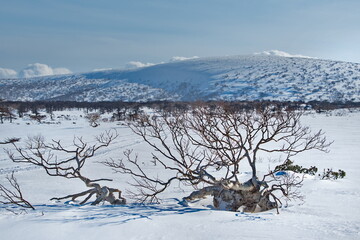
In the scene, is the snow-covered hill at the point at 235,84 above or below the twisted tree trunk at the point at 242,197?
above

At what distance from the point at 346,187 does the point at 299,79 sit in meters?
145

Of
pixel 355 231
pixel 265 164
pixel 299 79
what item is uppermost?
pixel 299 79

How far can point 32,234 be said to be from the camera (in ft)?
13.9

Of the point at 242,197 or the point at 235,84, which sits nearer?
the point at 242,197

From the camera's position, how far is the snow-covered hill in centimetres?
12100

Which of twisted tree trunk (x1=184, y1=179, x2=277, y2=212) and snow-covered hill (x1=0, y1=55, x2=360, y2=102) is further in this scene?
snow-covered hill (x1=0, y1=55, x2=360, y2=102)

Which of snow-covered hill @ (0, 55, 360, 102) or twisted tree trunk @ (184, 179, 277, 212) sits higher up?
snow-covered hill @ (0, 55, 360, 102)

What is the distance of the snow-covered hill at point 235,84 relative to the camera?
397ft

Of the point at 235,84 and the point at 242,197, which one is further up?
the point at 235,84

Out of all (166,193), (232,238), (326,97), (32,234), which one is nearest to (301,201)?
(232,238)

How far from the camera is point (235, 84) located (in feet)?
463

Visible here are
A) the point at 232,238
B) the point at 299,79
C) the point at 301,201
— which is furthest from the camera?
the point at 299,79

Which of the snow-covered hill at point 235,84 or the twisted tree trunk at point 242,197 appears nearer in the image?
the twisted tree trunk at point 242,197

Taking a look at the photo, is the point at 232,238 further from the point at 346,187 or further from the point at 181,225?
the point at 346,187
